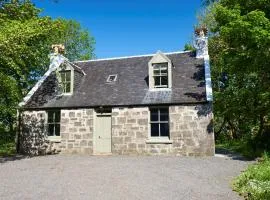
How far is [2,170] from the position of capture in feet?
42.7

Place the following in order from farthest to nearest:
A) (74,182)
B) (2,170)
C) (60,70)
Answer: (60,70), (2,170), (74,182)

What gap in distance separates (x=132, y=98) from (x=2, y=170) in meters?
8.52

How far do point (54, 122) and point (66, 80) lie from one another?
10.2 ft

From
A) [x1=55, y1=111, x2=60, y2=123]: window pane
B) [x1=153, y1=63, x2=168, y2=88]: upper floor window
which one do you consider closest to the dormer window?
[x1=55, y1=111, x2=60, y2=123]: window pane

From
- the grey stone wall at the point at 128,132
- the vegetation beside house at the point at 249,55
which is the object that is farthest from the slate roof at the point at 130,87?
the vegetation beside house at the point at 249,55

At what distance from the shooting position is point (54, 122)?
20.4 meters

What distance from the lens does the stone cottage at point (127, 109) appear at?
1759 cm

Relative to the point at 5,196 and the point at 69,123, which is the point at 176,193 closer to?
the point at 5,196

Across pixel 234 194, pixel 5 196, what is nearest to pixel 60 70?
pixel 5 196

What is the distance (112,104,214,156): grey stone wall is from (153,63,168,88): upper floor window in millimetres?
2084

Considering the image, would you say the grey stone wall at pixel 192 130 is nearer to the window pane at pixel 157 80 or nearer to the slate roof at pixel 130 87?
the slate roof at pixel 130 87

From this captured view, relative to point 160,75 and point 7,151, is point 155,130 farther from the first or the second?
point 7,151

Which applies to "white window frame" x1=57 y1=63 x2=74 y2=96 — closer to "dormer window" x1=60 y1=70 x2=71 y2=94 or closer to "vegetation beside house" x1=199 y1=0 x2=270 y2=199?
"dormer window" x1=60 y1=70 x2=71 y2=94

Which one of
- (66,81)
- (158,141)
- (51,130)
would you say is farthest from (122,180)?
(66,81)
